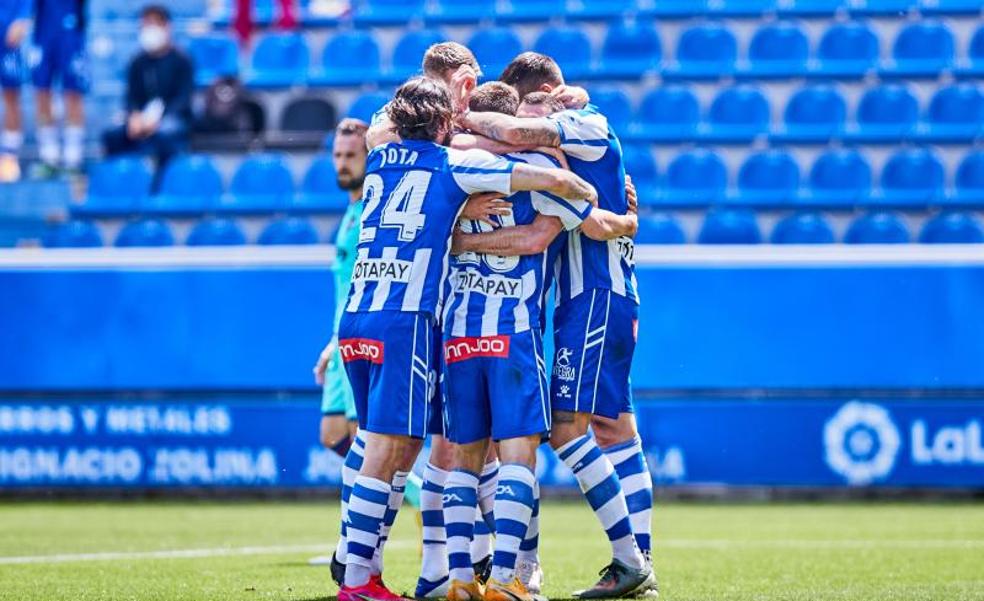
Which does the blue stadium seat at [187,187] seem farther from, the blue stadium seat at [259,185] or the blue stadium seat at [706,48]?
the blue stadium seat at [706,48]

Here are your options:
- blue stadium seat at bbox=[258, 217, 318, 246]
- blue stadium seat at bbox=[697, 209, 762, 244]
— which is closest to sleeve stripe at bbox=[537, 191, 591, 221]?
blue stadium seat at bbox=[697, 209, 762, 244]

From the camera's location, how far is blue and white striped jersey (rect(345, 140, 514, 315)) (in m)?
5.84

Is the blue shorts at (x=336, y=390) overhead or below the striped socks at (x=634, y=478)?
overhead

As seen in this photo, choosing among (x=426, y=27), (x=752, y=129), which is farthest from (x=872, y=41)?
(x=426, y=27)

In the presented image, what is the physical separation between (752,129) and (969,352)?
3.46m

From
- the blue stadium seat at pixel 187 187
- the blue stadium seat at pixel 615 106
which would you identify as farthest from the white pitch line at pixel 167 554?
the blue stadium seat at pixel 615 106

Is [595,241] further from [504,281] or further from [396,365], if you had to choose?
[396,365]

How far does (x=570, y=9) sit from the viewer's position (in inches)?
614

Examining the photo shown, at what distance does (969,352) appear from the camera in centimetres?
1145

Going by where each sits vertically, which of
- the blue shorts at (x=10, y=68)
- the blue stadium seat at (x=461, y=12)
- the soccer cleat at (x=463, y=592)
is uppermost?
the blue stadium seat at (x=461, y=12)

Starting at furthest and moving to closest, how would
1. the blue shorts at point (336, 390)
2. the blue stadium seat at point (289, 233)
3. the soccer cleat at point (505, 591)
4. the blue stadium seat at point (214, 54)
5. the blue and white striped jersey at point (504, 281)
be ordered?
the blue stadium seat at point (214, 54) → the blue stadium seat at point (289, 233) → the blue shorts at point (336, 390) → the blue and white striped jersey at point (504, 281) → the soccer cleat at point (505, 591)

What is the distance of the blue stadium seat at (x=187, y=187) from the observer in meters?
13.8

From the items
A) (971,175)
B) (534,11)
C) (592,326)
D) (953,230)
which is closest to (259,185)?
(534,11)

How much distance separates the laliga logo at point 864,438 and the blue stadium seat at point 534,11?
5.74m
